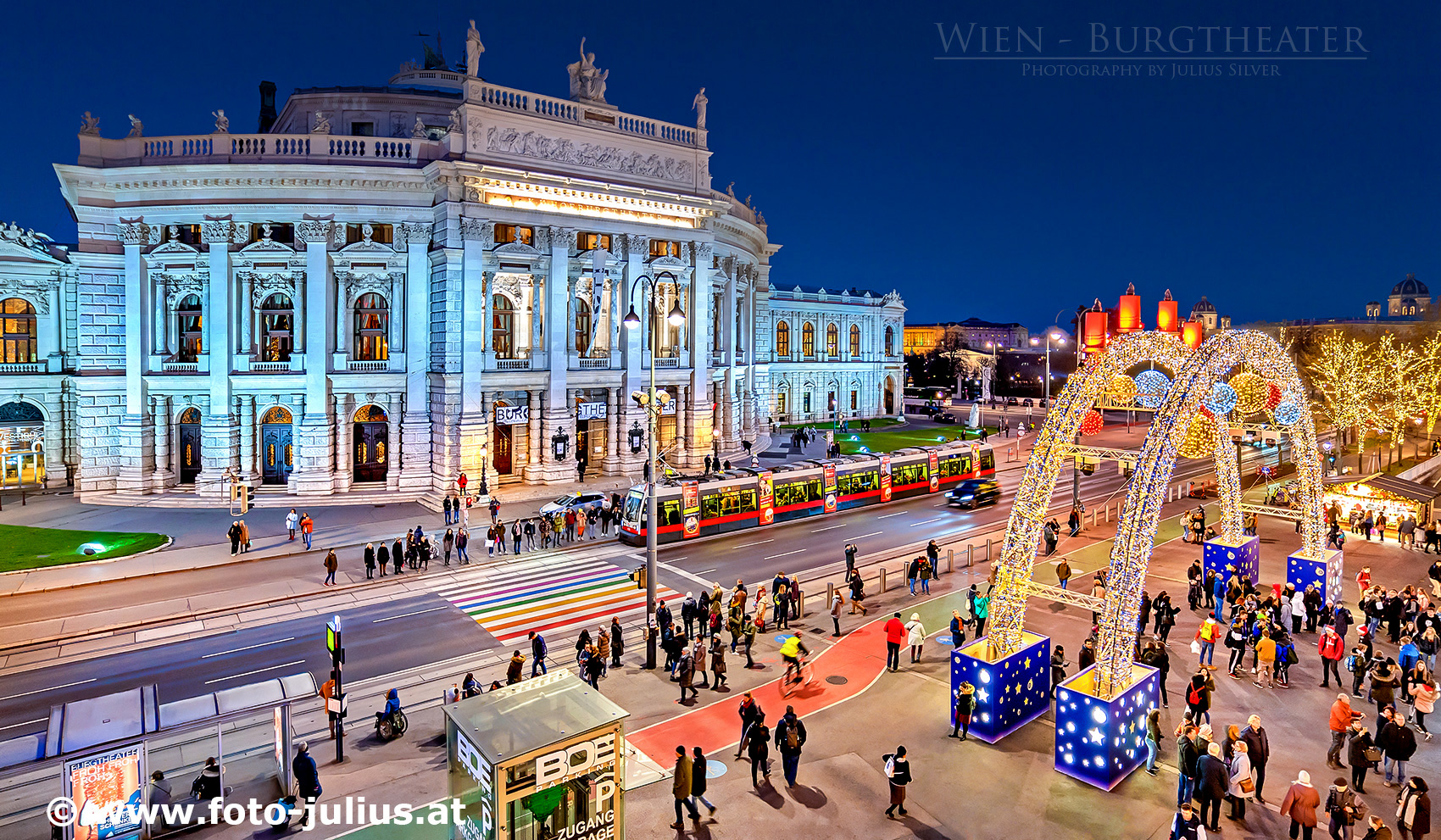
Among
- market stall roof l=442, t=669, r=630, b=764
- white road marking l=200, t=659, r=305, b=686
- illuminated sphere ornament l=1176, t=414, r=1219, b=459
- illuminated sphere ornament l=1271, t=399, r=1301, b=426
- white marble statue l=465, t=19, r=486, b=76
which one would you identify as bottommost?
white road marking l=200, t=659, r=305, b=686

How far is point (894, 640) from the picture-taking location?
20141 mm

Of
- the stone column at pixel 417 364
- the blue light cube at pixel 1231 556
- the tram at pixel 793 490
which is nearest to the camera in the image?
the blue light cube at pixel 1231 556

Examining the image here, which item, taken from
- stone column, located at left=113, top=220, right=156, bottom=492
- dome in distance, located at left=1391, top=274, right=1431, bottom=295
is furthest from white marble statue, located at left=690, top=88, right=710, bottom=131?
dome in distance, located at left=1391, top=274, right=1431, bottom=295

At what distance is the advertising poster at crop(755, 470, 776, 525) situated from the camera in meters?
37.9

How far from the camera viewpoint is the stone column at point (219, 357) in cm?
4181

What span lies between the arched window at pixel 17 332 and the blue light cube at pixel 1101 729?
5276 centimetres

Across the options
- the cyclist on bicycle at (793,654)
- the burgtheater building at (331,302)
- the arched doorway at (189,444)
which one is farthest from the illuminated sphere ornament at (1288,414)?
the arched doorway at (189,444)

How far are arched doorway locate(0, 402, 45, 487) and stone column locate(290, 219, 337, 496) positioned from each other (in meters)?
14.2

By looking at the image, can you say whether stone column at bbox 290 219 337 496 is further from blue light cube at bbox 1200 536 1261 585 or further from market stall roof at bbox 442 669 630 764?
blue light cube at bbox 1200 536 1261 585

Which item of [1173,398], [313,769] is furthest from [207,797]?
[1173,398]

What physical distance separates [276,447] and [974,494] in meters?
37.8

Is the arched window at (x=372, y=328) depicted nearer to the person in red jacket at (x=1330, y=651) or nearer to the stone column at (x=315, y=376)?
the stone column at (x=315, y=376)

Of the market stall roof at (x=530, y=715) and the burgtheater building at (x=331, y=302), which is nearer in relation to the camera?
the market stall roof at (x=530, y=715)

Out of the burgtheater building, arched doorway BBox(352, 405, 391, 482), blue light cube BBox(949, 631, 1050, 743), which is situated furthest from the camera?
arched doorway BBox(352, 405, 391, 482)
